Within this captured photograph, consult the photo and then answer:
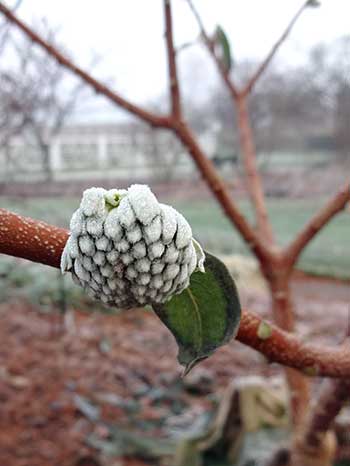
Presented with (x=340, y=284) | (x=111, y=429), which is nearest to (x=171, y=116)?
(x=111, y=429)

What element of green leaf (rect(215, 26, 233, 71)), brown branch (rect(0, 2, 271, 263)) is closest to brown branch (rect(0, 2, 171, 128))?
brown branch (rect(0, 2, 271, 263))

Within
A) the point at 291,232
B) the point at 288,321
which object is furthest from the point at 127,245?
the point at 291,232

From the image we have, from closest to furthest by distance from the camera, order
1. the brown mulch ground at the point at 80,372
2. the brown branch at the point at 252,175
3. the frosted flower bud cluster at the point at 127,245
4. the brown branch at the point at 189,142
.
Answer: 1. the frosted flower bud cluster at the point at 127,245
2. the brown branch at the point at 189,142
3. the brown branch at the point at 252,175
4. the brown mulch ground at the point at 80,372

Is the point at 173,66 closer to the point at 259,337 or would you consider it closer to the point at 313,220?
the point at 313,220

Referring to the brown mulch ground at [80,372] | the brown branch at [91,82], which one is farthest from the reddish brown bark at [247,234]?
the brown mulch ground at [80,372]

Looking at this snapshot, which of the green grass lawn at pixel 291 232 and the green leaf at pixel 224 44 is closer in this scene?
the green leaf at pixel 224 44

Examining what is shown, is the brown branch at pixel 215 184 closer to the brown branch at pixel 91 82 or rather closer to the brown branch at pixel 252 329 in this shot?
the brown branch at pixel 91 82

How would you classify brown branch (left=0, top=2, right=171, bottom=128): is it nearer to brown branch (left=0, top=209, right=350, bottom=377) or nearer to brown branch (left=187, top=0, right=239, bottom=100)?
brown branch (left=187, top=0, right=239, bottom=100)

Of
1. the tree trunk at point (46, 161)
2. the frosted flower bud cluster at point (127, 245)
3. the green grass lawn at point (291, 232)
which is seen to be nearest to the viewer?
the frosted flower bud cluster at point (127, 245)
